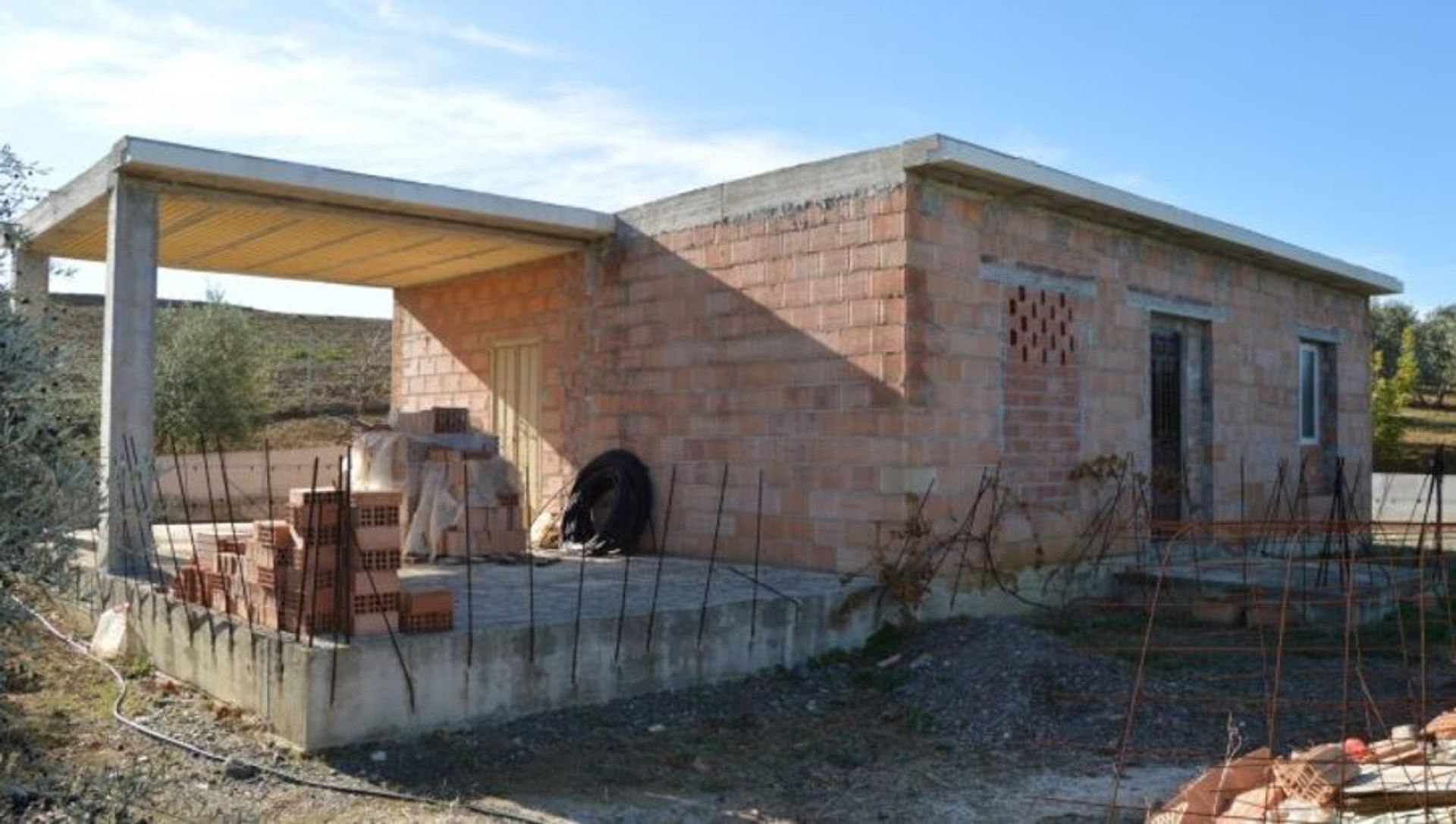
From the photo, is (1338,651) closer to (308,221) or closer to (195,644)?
(195,644)

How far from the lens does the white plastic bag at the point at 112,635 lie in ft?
27.2

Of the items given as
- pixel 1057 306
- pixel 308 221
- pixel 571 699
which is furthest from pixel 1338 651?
pixel 308 221

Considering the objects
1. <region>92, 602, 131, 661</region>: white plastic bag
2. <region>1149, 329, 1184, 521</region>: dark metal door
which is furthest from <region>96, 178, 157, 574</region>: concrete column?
<region>1149, 329, 1184, 521</region>: dark metal door

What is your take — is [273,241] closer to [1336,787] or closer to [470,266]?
[470,266]

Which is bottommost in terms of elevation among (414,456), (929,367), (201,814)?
(201,814)

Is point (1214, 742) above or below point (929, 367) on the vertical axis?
below

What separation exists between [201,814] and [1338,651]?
7.47 metres

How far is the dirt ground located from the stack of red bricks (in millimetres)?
642

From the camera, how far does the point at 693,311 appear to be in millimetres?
10648

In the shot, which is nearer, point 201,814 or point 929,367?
point 201,814

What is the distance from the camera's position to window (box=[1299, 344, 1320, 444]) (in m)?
14.7

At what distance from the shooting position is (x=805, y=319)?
381 inches

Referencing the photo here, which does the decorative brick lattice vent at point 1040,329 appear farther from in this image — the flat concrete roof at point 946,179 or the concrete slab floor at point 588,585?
the concrete slab floor at point 588,585

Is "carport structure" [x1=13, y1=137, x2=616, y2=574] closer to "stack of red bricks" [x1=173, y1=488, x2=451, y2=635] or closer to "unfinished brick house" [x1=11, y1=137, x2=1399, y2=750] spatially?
"unfinished brick house" [x1=11, y1=137, x2=1399, y2=750]
